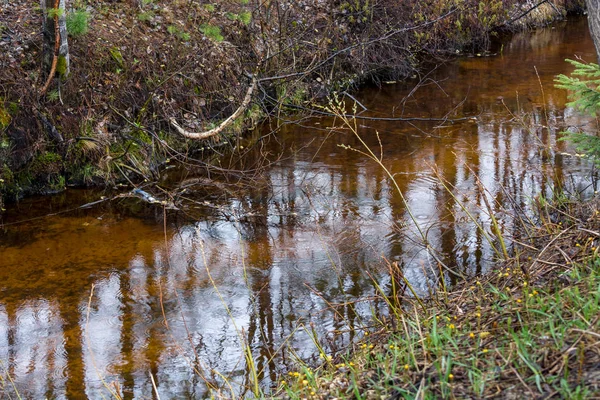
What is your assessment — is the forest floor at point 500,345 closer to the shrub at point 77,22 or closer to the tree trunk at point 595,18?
the tree trunk at point 595,18

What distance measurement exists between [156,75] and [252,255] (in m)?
3.81

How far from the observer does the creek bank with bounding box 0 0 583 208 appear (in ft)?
29.8

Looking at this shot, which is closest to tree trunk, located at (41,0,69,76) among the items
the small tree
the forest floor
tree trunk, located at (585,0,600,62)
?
the small tree

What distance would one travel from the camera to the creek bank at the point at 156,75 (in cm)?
908

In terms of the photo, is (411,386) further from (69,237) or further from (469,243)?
(69,237)

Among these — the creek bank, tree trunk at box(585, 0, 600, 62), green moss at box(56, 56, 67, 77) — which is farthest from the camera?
green moss at box(56, 56, 67, 77)

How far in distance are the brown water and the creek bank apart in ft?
1.70

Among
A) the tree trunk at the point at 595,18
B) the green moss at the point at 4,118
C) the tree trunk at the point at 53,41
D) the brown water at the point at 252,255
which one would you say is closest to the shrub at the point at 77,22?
the tree trunk at the point at 53,41

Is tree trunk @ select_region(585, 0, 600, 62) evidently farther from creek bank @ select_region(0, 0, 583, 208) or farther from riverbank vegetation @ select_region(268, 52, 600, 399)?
riverbank vegetation @ select_region(268, 52, 600, 399)

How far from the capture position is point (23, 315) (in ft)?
21.2

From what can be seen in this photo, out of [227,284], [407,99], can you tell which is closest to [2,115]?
[227,284]

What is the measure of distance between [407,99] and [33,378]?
9.46 metres

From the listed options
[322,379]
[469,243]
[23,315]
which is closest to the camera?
[322,379]

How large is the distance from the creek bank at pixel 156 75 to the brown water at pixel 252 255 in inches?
20.4
